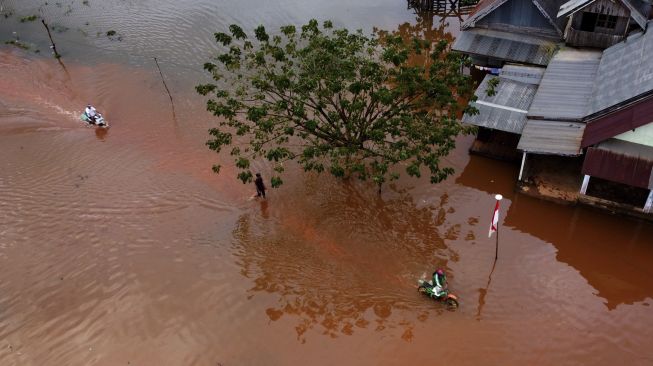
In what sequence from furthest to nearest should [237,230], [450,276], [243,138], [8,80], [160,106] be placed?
[8,80] → [160,106] → [243,138] → [237,230] → [450,276]

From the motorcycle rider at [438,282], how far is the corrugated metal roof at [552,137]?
19.3 ft

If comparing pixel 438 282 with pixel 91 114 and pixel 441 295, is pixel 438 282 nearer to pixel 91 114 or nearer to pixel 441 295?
pixel 441 295

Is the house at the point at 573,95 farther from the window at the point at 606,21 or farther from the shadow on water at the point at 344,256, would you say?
the shadow on water at the point at 344,256

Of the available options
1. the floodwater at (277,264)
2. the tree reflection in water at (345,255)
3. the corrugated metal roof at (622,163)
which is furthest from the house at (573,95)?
the tree reflection in water at (345,255)

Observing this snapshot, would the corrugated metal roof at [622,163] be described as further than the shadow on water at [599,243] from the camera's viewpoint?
Yes

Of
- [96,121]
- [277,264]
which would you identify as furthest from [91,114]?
[277,264]

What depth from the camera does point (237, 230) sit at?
16.9 m

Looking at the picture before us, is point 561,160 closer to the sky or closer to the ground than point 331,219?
closer to the sky

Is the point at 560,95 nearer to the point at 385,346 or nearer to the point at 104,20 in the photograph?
the point at 385,346

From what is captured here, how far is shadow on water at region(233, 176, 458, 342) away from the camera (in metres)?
14.1

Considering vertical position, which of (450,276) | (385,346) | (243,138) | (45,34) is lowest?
(385,346)

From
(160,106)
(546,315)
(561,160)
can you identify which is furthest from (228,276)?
(561,160)

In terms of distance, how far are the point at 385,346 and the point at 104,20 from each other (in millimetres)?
27428

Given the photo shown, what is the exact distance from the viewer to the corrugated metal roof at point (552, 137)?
1672cm
